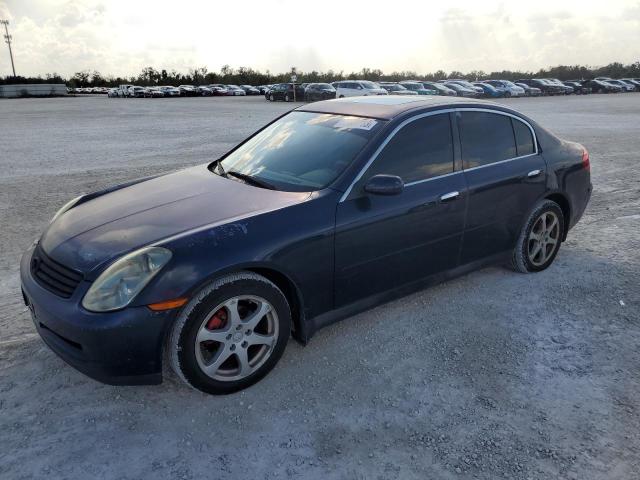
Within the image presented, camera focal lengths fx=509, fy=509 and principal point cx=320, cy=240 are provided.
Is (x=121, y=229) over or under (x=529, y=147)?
under

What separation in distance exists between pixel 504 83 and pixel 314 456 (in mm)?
43064

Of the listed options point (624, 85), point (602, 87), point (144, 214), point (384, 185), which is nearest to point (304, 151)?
point (384, 185)

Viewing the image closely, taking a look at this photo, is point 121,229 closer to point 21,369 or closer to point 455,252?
point 21,369

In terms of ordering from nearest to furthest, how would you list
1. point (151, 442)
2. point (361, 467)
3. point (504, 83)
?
point (361, 467)
point (151, 442)
point (504, 83)

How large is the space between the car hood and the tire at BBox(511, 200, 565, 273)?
231cm

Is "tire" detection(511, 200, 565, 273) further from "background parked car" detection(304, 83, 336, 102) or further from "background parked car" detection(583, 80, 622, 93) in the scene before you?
"background parked car" detection(583, 80, 622, 93)

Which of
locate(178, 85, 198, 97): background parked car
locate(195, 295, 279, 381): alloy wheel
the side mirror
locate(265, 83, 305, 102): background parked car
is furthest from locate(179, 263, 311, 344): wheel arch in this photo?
locate(178, 85, 198, 97): background parked car

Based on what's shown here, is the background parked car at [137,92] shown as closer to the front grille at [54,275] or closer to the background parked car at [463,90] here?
the background parked car at [463,90]

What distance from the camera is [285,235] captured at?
3033mm

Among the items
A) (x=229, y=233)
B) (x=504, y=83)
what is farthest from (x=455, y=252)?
(x=504, y=83)

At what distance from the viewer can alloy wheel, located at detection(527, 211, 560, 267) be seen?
4.63 m

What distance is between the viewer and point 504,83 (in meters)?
40.7

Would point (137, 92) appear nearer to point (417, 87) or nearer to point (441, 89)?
point (417, 87)

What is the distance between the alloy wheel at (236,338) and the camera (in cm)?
290
